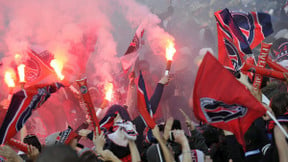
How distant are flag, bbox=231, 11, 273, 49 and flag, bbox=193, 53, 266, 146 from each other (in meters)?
1.81

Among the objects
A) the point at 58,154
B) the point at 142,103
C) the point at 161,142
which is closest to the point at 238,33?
the point at 142,103

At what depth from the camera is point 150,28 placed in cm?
948

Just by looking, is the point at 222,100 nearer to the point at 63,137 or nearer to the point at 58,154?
the point at 58,154

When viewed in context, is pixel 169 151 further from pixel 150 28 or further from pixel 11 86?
pixel 150 28

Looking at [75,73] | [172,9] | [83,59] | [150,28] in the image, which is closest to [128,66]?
[83,59]

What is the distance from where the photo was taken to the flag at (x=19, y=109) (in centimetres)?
280

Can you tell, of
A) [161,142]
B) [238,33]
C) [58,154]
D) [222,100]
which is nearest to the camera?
[58,154]

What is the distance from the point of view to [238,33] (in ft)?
12.2

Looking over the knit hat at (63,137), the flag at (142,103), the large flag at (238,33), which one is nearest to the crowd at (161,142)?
the knit hat at (63,137)

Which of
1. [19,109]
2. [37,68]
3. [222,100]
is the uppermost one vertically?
[37,68]

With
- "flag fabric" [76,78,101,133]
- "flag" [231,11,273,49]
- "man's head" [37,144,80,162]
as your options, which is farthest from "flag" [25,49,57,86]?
"man's head" [37,144,80,162]

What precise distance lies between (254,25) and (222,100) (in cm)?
205

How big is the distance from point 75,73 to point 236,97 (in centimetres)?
578

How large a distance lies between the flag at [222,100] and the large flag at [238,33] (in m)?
1.15
